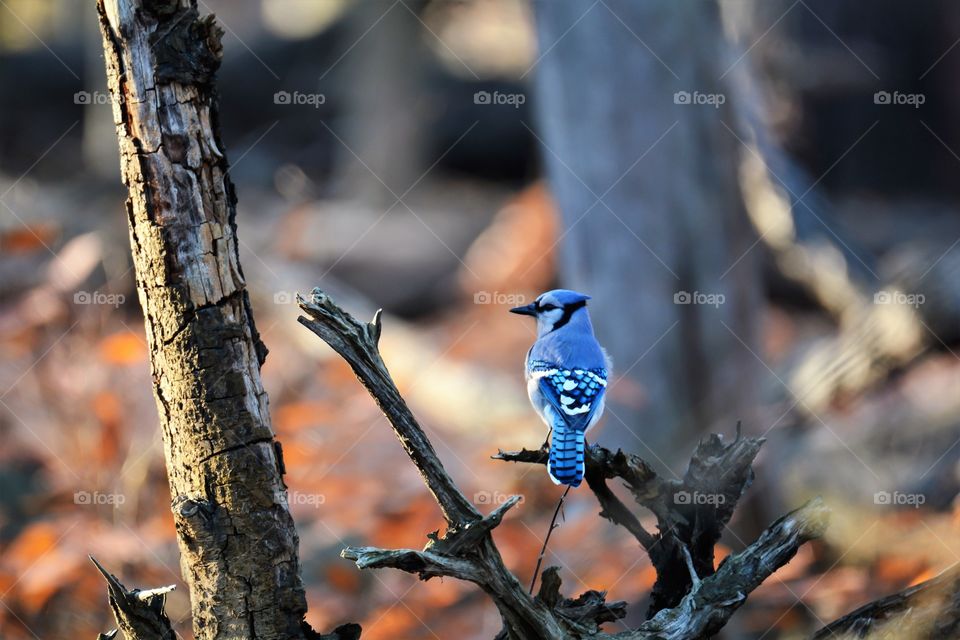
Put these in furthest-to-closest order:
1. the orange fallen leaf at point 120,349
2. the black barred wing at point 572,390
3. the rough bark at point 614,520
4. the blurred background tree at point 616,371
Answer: the blurred background tree at point 616,371
the orange fallen leaf at point 120,349
the black barred wing at point 572,390
the rough bark at point 614,520

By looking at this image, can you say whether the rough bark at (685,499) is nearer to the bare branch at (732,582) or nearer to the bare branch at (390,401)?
the bare branch at (732,582)

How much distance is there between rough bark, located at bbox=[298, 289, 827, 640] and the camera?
181 centimetres

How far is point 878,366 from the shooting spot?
4.19m

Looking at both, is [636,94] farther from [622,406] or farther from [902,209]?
[902,209]

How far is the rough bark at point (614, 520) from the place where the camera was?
1.81m

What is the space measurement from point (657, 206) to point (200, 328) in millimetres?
3468

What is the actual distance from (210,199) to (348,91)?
11.3 m

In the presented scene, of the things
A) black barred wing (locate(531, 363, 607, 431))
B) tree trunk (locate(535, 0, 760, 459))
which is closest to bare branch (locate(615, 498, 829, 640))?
black barred wing (locate(531, 363, 607, 431))

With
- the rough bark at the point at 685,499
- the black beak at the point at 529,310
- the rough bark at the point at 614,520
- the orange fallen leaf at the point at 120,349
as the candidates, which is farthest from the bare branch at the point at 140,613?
the orange fallen leaf at the point at 120,349

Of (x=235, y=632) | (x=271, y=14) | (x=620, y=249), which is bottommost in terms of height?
(x=235, y=632)

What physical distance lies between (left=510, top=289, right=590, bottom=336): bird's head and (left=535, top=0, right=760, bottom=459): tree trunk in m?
2.02

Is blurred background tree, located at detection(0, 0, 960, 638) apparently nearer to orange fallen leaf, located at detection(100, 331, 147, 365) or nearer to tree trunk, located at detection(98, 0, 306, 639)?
orange fallen leaf, located at detection(100, 331, 147, 365)

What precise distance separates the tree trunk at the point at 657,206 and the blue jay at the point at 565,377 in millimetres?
2058

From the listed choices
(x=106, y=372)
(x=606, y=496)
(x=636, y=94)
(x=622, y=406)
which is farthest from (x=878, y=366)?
(x=106, y=372)
